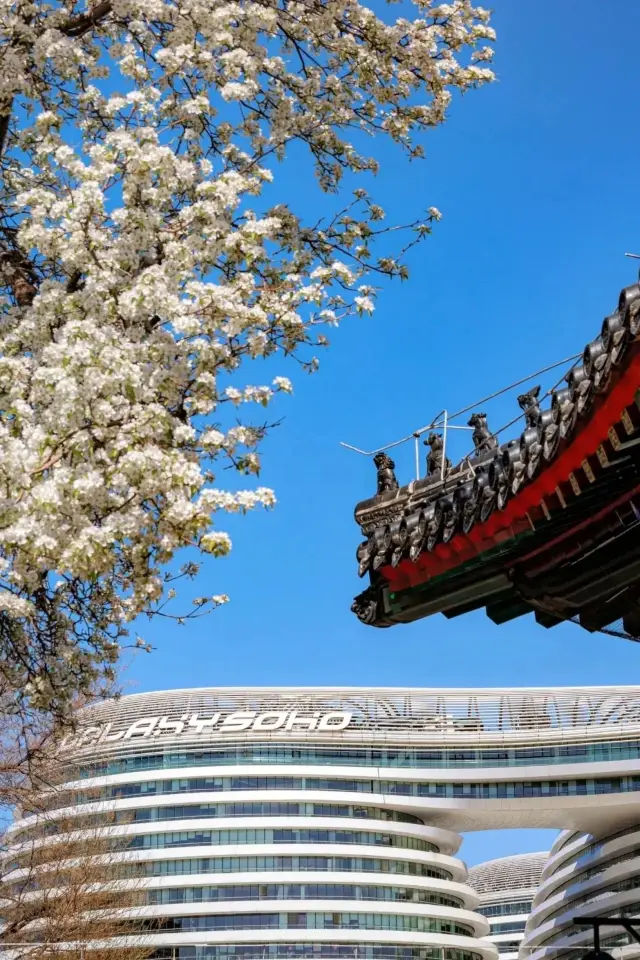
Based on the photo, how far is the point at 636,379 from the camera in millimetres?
8352

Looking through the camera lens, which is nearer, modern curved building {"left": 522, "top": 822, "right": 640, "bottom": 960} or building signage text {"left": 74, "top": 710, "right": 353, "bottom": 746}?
modern curved building {"left": 522, "top": 822, "right": 640, "bottom": 960}

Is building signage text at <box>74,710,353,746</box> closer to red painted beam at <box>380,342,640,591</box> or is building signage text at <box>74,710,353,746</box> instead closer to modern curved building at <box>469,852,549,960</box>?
modern curved building at <box>469,852,549,960</box>

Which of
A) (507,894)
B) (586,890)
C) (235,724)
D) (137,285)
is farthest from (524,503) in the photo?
(507,894)

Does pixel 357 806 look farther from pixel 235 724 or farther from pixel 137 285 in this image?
pixel 137 285

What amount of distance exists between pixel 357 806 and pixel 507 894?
61389 mm

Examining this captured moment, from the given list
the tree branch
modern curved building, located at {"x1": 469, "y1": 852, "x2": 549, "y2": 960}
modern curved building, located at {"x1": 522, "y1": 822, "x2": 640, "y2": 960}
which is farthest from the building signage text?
the tree branch

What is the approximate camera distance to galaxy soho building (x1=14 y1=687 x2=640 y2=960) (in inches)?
3374

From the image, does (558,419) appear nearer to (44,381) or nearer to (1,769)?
(44,381)

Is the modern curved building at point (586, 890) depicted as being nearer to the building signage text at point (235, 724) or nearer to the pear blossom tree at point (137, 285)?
the building signage text at point (235, 724)

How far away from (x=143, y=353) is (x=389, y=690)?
9904 cm

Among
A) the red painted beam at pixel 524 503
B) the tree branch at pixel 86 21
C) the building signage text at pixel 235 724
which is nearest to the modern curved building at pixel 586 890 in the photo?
the building signage text at pixel 235 724

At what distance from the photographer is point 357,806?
93.4 metres

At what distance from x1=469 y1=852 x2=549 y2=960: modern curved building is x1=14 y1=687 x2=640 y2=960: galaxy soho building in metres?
35.5

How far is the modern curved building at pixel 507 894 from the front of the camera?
140750 mm
